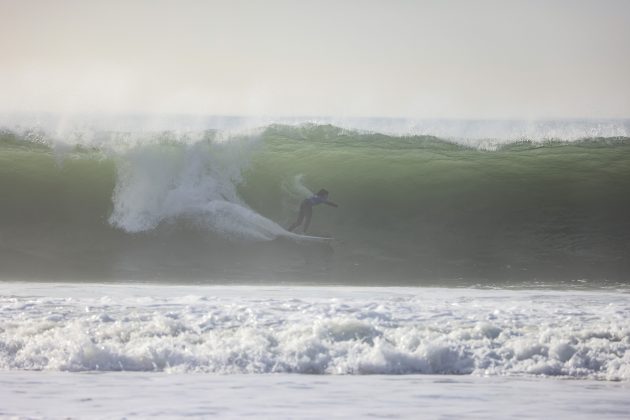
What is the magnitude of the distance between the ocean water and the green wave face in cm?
6

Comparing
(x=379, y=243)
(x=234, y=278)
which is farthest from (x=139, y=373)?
(x=379, y=243)

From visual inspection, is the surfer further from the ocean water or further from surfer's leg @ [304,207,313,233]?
the ocean water

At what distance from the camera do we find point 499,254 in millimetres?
15359

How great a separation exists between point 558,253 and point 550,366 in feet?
23.9

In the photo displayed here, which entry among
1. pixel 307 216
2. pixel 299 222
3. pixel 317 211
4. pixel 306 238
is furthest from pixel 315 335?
pixel 317 211

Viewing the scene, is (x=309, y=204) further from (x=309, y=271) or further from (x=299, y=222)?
(x=309, y=271)

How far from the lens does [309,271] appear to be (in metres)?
13.8

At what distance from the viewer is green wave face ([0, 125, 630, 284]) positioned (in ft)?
47.6

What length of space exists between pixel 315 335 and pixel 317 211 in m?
8.62

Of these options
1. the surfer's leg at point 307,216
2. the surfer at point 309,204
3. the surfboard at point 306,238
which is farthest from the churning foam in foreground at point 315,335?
the surfer at point 309,204

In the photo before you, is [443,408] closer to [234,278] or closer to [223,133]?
[234,278]

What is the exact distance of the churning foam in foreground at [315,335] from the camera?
840 centimetres

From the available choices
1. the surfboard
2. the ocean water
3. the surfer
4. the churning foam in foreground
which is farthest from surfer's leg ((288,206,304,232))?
the churning foam in foreground

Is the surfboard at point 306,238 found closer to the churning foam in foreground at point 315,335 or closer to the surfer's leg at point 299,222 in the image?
the surfer's leg at point 299,222
